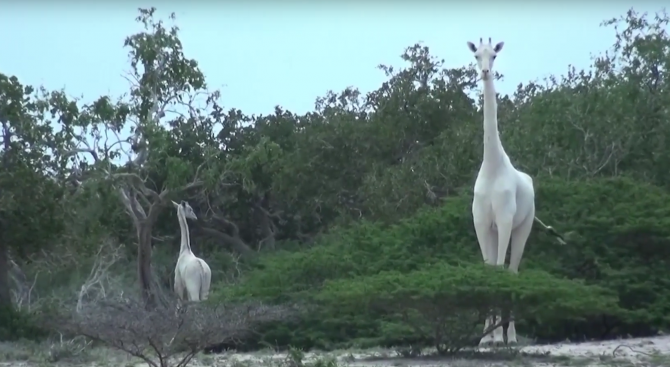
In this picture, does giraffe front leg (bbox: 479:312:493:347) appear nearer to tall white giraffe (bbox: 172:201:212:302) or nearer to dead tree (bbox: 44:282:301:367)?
dead tree (bbox: 44:282:301:367)

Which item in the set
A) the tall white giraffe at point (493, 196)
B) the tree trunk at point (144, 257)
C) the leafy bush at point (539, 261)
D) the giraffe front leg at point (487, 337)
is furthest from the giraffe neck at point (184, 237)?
the giraffe front leg at point (487, 337)

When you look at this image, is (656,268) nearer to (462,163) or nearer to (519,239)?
(519,239)

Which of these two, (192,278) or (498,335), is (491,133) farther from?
(192,278)

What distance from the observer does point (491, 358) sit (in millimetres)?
13953

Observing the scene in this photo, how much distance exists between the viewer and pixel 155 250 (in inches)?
1463

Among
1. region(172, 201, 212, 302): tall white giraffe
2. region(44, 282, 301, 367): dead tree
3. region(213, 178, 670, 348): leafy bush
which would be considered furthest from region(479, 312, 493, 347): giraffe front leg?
region(172, 201, 212, 302): tall white giraffe

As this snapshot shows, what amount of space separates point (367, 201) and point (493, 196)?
673 inches

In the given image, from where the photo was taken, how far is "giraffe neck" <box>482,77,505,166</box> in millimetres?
15852

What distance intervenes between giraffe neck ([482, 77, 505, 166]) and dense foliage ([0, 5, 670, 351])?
1447 mm

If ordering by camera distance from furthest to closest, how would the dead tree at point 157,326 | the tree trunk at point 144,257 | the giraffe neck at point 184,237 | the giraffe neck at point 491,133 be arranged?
the tree trunk at point 144,257 < the giraffe neck at point 184,237 < the giraffe neck at point 491,133 < the dead tree at point 157,326

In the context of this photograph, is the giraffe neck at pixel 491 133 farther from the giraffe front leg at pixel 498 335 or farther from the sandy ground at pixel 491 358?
the sandy ground at pixel 491 358

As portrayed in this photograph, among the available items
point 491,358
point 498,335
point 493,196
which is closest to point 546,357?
point 491,358

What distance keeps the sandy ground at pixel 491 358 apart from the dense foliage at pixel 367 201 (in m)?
0.52

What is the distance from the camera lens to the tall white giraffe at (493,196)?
15727mm
